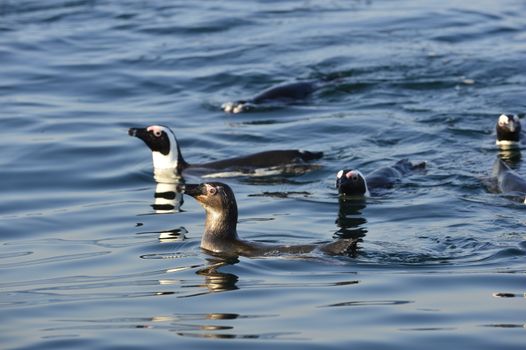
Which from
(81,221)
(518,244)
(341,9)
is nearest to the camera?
(518,244)

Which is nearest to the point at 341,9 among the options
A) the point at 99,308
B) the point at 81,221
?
the point at 81,221

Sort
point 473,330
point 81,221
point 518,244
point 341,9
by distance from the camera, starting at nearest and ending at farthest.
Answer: point 473,330
point 518,244
point 81,221
point 341,9

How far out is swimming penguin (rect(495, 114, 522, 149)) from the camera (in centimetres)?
1856

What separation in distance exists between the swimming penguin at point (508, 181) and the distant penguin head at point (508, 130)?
5.50ft

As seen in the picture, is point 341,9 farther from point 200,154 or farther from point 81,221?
point 81,221

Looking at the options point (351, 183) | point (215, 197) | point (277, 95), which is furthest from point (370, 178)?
point (277, 95)

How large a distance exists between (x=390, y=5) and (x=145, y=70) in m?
7.41

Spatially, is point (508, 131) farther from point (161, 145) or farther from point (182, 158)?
point (161, 145)

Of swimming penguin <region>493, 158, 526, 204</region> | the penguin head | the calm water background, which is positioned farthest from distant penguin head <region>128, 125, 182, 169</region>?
the penguin head

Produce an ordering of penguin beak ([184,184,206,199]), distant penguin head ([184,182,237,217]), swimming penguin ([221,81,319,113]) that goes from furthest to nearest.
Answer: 1. swimming penguin ([221,81,319,113])
2. penguin beak ([184,184,206,199])
3. distant penguin head ([184,182,237,217])

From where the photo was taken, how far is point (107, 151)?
64.8 ft

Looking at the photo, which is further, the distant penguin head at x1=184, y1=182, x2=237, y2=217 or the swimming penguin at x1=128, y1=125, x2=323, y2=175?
the swimming penguin at x1=128, y1=125, x2=323, y2=175

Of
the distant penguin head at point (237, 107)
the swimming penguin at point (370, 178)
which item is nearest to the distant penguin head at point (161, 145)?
the swimming penguin at point (370, 178)

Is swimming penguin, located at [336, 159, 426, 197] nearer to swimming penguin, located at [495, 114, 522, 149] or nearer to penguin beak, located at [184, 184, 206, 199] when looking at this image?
swimming penguin, located at [495, 114, 522, 149]
